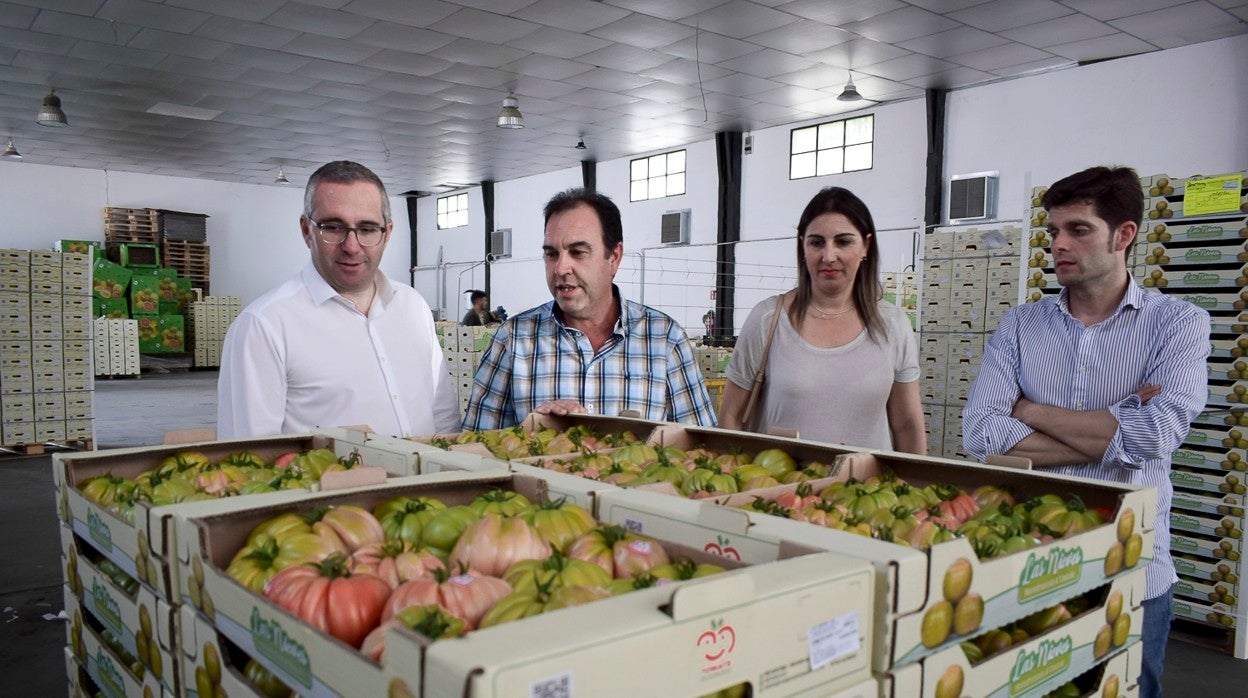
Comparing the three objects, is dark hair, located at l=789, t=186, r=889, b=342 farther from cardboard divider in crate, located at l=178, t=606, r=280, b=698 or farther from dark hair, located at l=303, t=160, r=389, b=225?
cardboard divider in crate, located at l=178, t=606, r=280, b=698

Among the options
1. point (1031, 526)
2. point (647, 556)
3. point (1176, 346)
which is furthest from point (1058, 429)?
point (647, 556)

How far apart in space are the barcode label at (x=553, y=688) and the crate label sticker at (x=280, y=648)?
32cm

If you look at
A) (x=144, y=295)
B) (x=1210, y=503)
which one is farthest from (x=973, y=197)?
(x=144, y=295)

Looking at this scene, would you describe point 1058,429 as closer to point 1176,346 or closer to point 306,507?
point 1176,346

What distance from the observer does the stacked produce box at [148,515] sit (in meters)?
1.26

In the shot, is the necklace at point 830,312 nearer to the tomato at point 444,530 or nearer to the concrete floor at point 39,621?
the tomato at point 444,530

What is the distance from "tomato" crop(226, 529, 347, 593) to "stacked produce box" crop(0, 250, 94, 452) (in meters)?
10.0

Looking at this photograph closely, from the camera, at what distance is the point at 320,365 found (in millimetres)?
2762

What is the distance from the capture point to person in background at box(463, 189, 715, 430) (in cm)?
281

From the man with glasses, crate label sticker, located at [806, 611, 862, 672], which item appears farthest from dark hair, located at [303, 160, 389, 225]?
crate label sticker, located at [806, 611, 862, 672]

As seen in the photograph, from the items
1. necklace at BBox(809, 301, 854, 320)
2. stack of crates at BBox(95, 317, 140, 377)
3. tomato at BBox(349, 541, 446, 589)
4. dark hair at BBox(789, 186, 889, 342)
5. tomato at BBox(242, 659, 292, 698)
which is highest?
dark hair at BBox(789, 186, 889, 342)

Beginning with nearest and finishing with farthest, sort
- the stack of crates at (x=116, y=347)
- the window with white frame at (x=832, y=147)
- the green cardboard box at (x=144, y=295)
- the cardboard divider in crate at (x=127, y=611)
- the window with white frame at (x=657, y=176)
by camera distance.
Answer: the cardboard divider in crate at (x=127, y=611) < the window with white frame at (x=832, y=147) < the window with white frame at (x=657, y=176) < the stack of crates at (x=116, y=347) < the green cardboard box at (x=144, y=295)

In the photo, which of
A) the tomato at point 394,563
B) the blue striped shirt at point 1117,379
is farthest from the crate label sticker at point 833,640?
the blue striped shirt at point 1117,379

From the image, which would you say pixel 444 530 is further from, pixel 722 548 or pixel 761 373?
pixel 761 373
